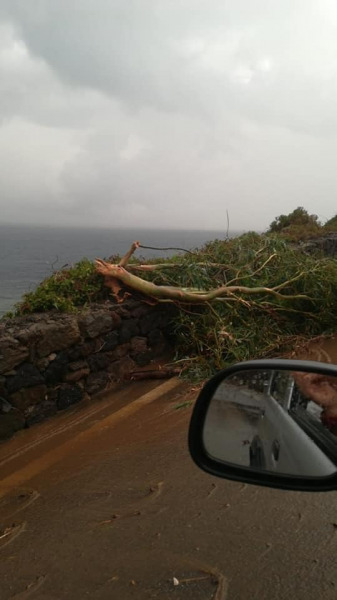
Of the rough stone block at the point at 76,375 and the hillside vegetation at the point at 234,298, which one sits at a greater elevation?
the hillside vegetation at the point at 234,298

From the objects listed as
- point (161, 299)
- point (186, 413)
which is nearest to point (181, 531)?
point (186, 413)

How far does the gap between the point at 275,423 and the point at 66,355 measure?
4853 mm

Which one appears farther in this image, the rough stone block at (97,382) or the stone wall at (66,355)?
the rough stone block at (97,382)

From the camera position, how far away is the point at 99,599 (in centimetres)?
260

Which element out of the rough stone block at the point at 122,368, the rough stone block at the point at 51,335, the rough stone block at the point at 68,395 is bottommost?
the rough stone block at the point at 68,395

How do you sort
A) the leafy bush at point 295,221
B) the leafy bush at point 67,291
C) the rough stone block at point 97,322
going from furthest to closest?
the leafy bush at point 295,221, the leafy bush at point 67,291, the rough stone block at point 97,322

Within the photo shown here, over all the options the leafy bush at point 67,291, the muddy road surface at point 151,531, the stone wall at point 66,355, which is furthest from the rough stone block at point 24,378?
the leafy bush at point 67,291

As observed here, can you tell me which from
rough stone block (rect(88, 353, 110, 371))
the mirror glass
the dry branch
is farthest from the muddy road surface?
the dry branch

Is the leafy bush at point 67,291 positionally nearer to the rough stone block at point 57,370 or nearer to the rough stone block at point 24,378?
the rough stone block at point 57,370

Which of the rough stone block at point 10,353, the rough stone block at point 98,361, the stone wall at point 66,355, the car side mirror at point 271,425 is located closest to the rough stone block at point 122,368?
the stone wall at point 66,355

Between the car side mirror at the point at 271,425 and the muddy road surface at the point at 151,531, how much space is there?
1058mm

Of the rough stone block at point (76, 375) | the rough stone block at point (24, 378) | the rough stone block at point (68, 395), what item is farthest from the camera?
the rough stone block at point (76, 375)

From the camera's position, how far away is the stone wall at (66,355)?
5836 mm

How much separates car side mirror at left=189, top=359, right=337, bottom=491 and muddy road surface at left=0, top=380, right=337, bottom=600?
3.47 ft
